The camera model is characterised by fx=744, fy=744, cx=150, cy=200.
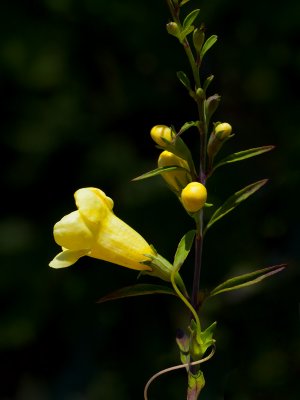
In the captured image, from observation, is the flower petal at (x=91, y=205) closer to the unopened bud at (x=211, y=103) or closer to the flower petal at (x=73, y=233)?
the flower petal at (x=73, y=233)

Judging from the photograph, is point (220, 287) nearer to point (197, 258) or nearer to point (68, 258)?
point (197, 258)

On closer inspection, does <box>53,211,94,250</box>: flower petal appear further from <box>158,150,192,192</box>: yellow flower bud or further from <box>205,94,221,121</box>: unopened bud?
<box>205,94,221,121</box>: unopened bud

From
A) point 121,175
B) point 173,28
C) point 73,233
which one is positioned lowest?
point 121,175

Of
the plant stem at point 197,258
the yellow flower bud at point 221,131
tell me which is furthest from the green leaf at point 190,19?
the plant stem at point 197,258

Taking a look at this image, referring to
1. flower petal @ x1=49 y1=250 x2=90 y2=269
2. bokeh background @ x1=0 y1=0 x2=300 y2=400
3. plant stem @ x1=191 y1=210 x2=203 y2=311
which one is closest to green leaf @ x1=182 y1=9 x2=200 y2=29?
plant stem @ x1=191 y1=210 x2=203 y2=311

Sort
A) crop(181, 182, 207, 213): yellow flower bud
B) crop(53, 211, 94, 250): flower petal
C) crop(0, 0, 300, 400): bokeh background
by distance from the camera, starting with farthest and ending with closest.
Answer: crop(0, 0, 300, 400): bokeh background, crop(53, 211, 94, 250): flower petal, crop(181, 182, 207, 213): yellow flower bud

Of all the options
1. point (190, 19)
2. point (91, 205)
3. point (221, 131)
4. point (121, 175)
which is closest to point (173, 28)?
point (190, 19)
